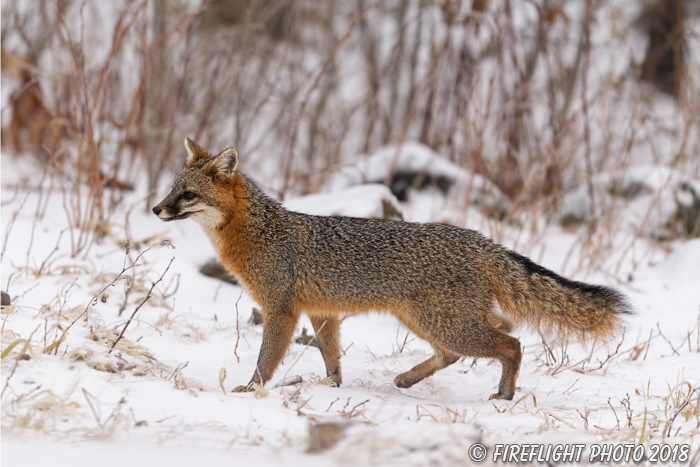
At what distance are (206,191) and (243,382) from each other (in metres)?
1.48

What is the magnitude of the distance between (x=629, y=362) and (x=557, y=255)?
161 inches

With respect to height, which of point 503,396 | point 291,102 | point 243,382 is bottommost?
point 243,382

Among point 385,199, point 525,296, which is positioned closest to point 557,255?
point 385,199

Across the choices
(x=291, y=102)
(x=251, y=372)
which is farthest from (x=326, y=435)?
(x=291, y=102)

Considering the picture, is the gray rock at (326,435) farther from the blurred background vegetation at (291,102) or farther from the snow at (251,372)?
the blurred background vegetation at (291,102)

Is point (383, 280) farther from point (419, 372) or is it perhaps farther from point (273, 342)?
point (273, 342)

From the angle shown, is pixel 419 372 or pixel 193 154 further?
pixel 193 154

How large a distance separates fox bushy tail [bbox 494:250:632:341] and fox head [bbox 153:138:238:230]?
85.5 inches

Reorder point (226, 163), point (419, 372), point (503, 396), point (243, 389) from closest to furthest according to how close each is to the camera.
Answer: point (243, 389)
point (503, 396)
point (419, 372)
point (226, 163)

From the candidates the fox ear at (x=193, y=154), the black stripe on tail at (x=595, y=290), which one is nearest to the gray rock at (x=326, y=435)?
the black stripe on tail at (x=595, y=290)

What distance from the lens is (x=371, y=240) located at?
517 cm

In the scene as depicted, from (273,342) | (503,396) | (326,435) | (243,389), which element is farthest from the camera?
(273,342)

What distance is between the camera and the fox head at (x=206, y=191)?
519 cm

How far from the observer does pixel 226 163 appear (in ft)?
17.4
